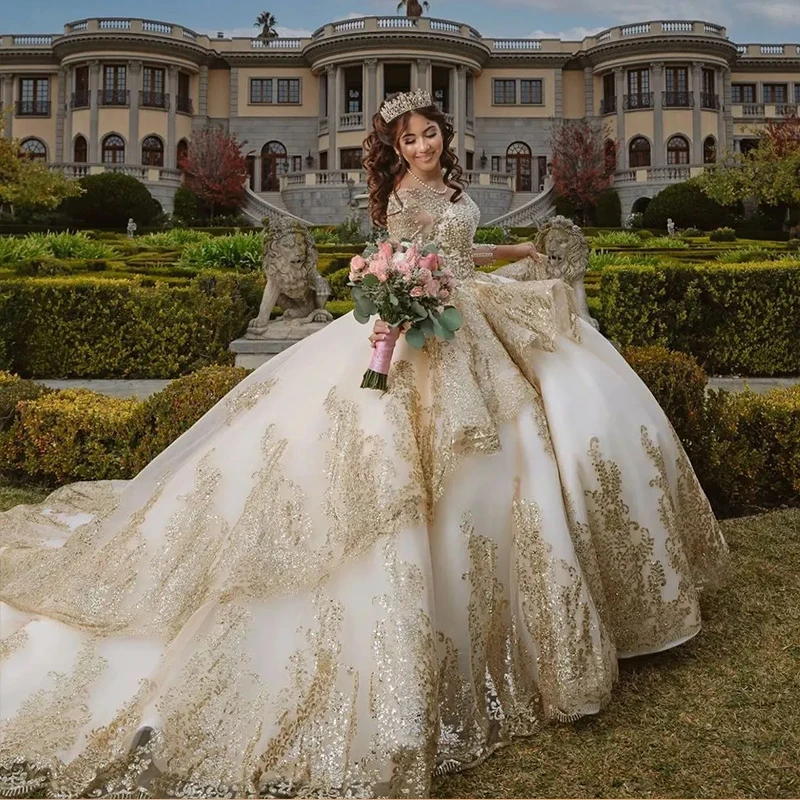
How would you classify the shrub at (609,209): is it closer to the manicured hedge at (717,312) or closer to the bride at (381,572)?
the manicured hedge at (717,312)

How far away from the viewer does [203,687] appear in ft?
8.02

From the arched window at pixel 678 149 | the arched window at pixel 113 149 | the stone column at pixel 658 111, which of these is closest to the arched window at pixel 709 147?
the arched window at pixel 678 149

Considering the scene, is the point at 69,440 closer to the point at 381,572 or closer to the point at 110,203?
the point at 381,572

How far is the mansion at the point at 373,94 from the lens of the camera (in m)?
37.5

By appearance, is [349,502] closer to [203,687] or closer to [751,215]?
[203,687]

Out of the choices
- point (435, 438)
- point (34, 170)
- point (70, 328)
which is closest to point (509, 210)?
point (34, 170)

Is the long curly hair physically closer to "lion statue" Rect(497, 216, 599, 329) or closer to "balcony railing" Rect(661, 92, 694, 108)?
"lion statue" Rect(497, 216, 599, 329)

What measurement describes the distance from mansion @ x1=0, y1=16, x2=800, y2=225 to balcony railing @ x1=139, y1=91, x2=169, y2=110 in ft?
0.29

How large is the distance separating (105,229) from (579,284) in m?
26.1

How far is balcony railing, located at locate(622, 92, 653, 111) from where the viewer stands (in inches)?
1522

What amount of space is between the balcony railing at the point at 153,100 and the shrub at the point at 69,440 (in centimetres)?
3581

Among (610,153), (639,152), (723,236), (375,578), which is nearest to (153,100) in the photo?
(610,153)

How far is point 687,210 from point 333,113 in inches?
666

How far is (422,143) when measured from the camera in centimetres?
334
